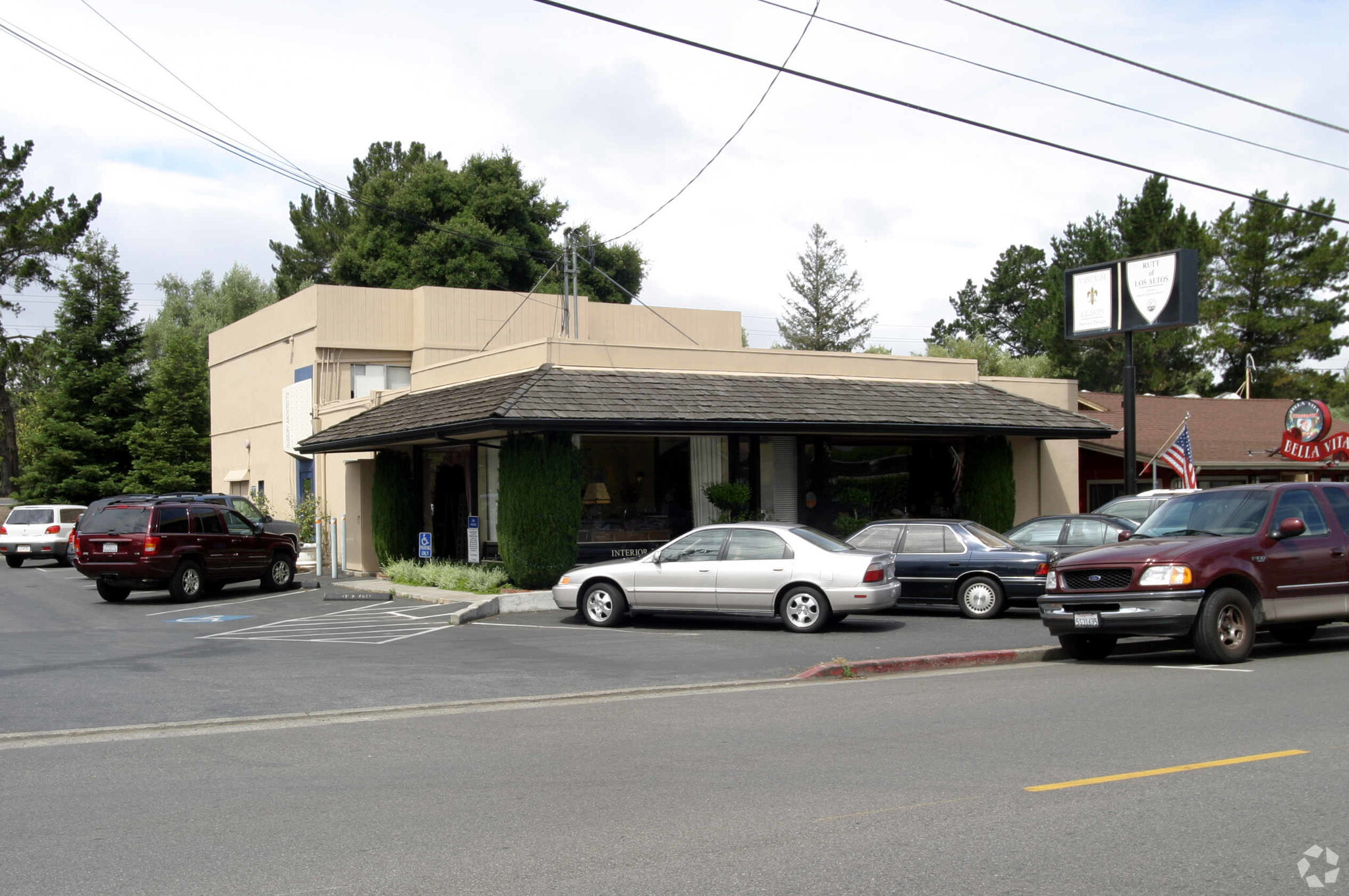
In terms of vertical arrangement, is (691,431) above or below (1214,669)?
above

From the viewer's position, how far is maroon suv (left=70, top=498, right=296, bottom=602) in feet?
72.9

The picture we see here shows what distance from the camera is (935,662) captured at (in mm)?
13188

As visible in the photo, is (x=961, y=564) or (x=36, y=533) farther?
(x=36, y=533)

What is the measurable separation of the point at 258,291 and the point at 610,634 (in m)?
57.2

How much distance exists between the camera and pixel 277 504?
125 ft

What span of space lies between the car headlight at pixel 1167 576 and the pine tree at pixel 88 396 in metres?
47.8

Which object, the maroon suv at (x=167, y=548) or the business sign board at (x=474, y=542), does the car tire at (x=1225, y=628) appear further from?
the maroon suv at (x=167, y=548)

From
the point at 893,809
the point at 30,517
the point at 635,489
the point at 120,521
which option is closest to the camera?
the point at 893,809

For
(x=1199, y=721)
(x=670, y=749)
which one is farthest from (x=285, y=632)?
(x=1199, y=721)

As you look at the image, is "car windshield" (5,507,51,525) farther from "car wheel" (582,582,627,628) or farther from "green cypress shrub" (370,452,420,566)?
"car wheel" (582,582,627,628)

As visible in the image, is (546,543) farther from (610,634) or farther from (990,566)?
(990,566)

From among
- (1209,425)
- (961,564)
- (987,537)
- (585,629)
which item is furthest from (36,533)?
(1209,425)

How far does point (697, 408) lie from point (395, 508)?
307 inches

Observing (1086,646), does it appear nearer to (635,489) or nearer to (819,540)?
(819,540)
